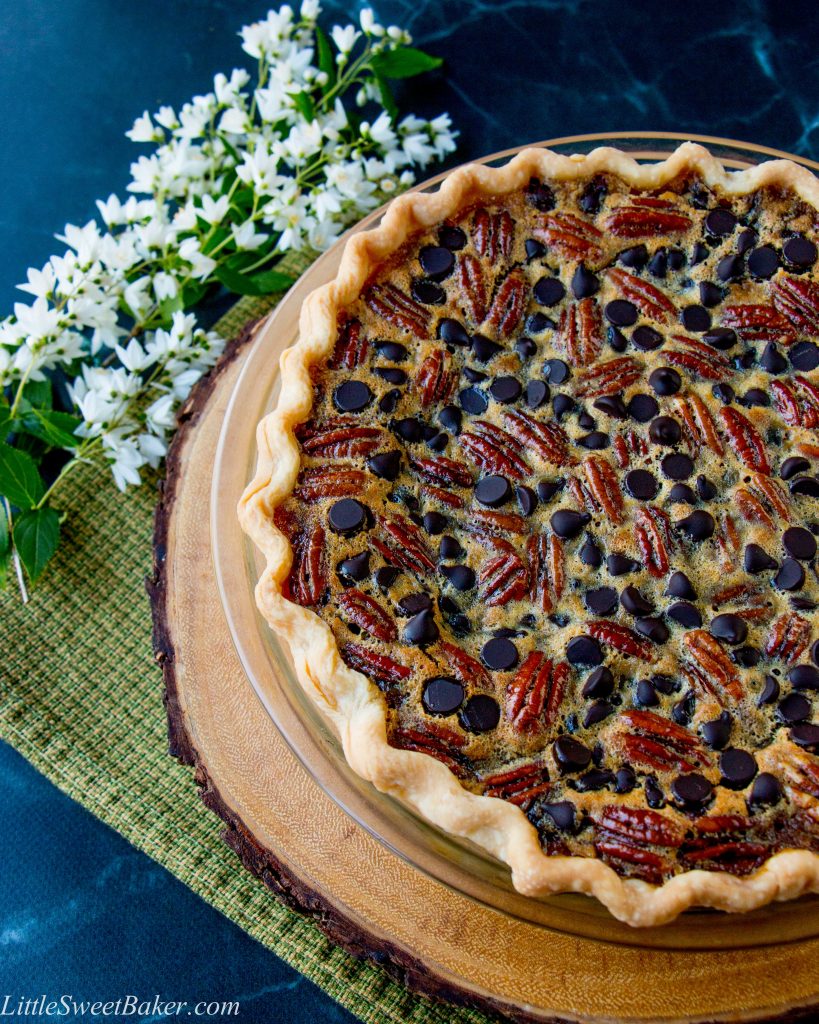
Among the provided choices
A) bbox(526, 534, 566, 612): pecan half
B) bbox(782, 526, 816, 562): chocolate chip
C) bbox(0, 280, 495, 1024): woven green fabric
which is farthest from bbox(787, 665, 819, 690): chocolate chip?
bbox(0, 280, 495, 1024): woven green fabric

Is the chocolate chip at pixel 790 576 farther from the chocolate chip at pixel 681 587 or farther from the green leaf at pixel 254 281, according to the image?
the green leaf at pixel 254 281

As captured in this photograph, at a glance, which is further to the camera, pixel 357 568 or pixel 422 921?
pixel 422 921

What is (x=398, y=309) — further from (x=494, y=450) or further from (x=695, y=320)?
(x=695, y=320)

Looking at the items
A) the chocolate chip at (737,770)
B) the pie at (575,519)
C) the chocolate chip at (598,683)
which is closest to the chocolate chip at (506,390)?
the pie at (575,519)

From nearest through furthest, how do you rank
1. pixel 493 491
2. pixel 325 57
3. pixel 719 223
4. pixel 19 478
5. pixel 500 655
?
pixel 500 655, pixel 493 491, pixel 719 223, pixel 19 478, pixel 325 57

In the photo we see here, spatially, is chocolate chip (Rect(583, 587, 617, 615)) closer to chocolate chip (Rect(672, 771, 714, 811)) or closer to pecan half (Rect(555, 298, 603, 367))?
chocolate chip (Rect(672, 771, 714, 811))

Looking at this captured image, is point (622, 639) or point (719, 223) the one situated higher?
point (719, 223)

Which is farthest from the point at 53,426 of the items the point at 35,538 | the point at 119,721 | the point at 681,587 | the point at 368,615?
the point at 681,587
